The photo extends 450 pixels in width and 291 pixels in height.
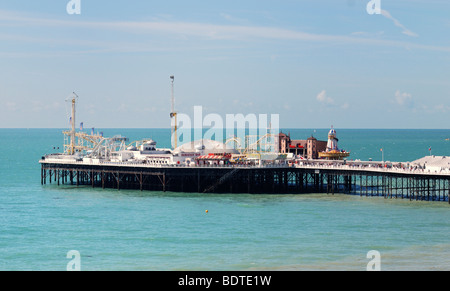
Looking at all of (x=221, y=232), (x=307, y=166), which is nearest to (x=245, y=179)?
(x=307, y=166)

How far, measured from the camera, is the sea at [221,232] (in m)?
56.6

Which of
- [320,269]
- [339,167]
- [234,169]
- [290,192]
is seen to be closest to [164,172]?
[234,169]

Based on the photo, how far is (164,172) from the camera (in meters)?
108

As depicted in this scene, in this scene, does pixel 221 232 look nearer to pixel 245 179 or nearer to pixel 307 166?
pixel 307 166

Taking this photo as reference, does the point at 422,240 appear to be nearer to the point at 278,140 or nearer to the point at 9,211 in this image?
the point at 9,211

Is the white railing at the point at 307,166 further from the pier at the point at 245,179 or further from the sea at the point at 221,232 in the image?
the sea at the point at 221,232

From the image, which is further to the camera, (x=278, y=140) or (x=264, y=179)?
(x=278, y=140)

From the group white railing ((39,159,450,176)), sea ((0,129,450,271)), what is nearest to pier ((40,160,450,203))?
white railing ((39,159,450,176))

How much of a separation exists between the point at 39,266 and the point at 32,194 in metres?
51.2

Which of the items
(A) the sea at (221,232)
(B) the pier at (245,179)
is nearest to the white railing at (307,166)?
(B) the pier at (245,179)

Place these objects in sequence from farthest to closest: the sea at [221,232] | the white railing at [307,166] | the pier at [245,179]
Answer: the pier at [245,179] < the white railing at [307,166] < the sea at [221,232]

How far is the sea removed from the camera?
56625mm

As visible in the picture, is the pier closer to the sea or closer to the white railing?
the white railing

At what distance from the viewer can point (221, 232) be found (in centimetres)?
7000
